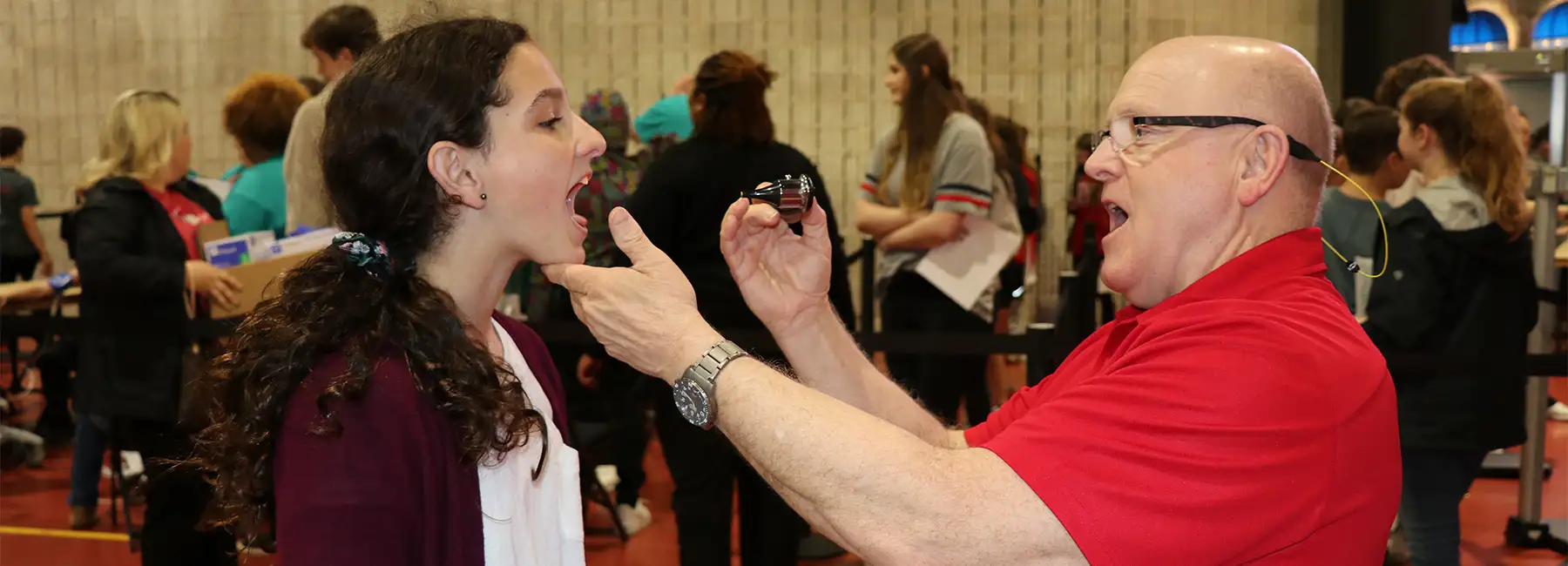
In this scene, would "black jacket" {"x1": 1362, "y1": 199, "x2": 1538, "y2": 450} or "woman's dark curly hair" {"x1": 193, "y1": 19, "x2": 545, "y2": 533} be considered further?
"black jacket" {"x1": 1362, "y1": 199, "x2": 1538, "y2": 450}

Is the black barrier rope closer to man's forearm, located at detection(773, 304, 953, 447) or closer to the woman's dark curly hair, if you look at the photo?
man's forearm, located at detection(773, 304, 953, 447)

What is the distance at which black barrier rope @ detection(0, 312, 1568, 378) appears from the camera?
11.2ft

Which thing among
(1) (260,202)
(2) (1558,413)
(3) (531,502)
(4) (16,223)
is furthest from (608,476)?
(2) (1558,413)

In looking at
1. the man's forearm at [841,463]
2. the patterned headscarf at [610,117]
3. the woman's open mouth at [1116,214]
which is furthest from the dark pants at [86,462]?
the woman's open mouth at [1116,214]

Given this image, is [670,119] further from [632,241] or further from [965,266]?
[632,241]

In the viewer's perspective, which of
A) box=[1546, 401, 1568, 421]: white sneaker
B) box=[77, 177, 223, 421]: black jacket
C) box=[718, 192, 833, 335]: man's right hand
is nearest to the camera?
box=[718, 192, 833, 335]: man's right hand

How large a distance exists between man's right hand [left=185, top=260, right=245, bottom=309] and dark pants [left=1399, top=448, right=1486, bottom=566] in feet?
10.8

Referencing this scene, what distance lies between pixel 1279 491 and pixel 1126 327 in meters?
0.39

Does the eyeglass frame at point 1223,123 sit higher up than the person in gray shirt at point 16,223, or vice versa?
the eyeglass frame at point 1223,123

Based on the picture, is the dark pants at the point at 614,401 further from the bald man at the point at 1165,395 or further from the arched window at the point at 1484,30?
the arched window at the point at 1484,30

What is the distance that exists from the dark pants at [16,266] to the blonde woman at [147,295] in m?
4.41

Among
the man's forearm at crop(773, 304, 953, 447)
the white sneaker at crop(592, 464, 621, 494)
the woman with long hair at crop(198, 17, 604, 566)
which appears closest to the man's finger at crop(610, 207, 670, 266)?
the woman with long hair at crop(198, 17, 604, 566)

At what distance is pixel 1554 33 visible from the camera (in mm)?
10359

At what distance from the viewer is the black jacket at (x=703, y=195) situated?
3590 mm
